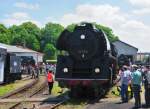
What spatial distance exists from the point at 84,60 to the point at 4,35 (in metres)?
99.1

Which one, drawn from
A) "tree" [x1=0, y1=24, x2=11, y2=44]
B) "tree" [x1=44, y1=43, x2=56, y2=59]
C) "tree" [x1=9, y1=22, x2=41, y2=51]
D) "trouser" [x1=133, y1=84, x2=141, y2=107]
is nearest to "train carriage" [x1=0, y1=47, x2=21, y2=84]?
"trouser" [x1=133, y1=84, x2=141, y2=107]

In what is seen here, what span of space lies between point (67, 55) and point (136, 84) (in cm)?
524

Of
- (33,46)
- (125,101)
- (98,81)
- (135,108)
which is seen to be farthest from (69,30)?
(33,46)

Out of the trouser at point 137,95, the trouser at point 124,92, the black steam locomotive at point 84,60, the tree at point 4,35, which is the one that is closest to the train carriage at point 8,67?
the black steam locomotive at point 84,60

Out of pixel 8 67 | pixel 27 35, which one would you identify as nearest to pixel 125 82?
pixel 8 67

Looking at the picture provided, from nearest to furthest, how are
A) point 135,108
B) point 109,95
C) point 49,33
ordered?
point 135,108 → point 109,95 → point 49,33

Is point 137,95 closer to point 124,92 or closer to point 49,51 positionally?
point 124,92

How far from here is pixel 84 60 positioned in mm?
22750

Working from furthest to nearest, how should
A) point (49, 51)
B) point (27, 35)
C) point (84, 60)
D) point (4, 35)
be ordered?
point (27, 35) < point (49, 51) < point (4, 35) < point (84, 60)

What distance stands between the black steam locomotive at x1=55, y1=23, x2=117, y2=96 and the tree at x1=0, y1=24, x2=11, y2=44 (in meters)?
94.2

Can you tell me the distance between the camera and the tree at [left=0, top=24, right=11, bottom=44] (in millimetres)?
117444

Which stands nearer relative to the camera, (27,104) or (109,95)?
(27,104)

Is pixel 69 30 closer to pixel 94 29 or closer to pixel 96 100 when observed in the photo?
pixel 94 29

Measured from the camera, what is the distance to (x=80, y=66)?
22.8 m
